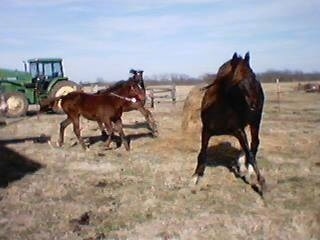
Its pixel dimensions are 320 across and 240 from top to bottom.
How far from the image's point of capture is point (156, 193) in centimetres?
895

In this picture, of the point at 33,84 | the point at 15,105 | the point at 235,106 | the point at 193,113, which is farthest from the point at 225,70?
the point at 33,84

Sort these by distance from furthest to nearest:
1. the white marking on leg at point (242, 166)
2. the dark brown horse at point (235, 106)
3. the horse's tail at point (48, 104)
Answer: the horse's tail at point (48, 104)
the white marking on leg at point (242, 166)
the dark brown horse at point (235, 106)

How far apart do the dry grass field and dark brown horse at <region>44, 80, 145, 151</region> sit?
608 millimetres

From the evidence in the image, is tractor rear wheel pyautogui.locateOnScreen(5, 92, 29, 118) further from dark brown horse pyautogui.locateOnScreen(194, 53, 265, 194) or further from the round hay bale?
dark brown horse pyautogui.locateOnScreen(194, 53, 265, 194)

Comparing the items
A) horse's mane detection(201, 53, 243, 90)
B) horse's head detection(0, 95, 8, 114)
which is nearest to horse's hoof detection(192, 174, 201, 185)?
horse's mane detection(201, 53, 243, 90)

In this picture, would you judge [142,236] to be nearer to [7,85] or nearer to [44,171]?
[44,171]

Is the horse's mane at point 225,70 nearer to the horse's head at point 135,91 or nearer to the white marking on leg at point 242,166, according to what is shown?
the white marking on leg at point 242,166

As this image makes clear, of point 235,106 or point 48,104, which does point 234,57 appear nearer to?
point 235,106

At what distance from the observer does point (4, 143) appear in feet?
52.2

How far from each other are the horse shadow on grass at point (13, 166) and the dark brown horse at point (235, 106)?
3.54m

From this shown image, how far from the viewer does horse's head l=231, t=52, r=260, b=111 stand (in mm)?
8641

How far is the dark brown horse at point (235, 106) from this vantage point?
8.74 m

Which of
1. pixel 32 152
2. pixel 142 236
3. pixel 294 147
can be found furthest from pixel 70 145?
pixel 142 236

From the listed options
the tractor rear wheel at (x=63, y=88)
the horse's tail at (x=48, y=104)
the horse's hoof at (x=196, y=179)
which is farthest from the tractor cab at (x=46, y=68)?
the horse's hoof at (x=196, y=179)
